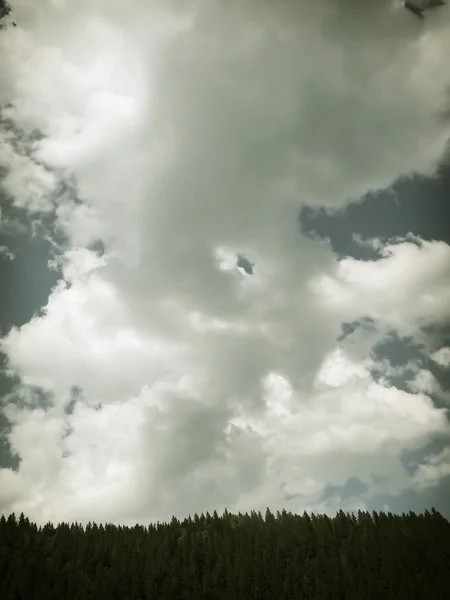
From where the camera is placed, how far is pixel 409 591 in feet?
66.4

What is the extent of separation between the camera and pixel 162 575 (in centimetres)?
2184

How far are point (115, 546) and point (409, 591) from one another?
14.1 m

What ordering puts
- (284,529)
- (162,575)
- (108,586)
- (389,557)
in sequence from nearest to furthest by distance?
(108,586) → (162,575) → (389,557) → (284,529)

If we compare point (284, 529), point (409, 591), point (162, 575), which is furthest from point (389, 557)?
point (162, 575)

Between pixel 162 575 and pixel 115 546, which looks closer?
pixel 162 575

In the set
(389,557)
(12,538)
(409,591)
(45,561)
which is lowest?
(409,591)

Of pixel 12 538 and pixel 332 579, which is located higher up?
pixel 12 538

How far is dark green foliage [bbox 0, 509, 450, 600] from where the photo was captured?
2041cm

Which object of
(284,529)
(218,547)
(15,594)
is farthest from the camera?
(284,529)

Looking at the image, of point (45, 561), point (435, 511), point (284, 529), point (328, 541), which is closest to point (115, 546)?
point (45, 561)

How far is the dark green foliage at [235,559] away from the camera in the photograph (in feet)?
66.9

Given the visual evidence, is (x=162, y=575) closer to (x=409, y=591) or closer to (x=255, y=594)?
(x=255, y=594)

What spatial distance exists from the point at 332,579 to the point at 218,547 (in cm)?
674

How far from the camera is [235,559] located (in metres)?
24.1
